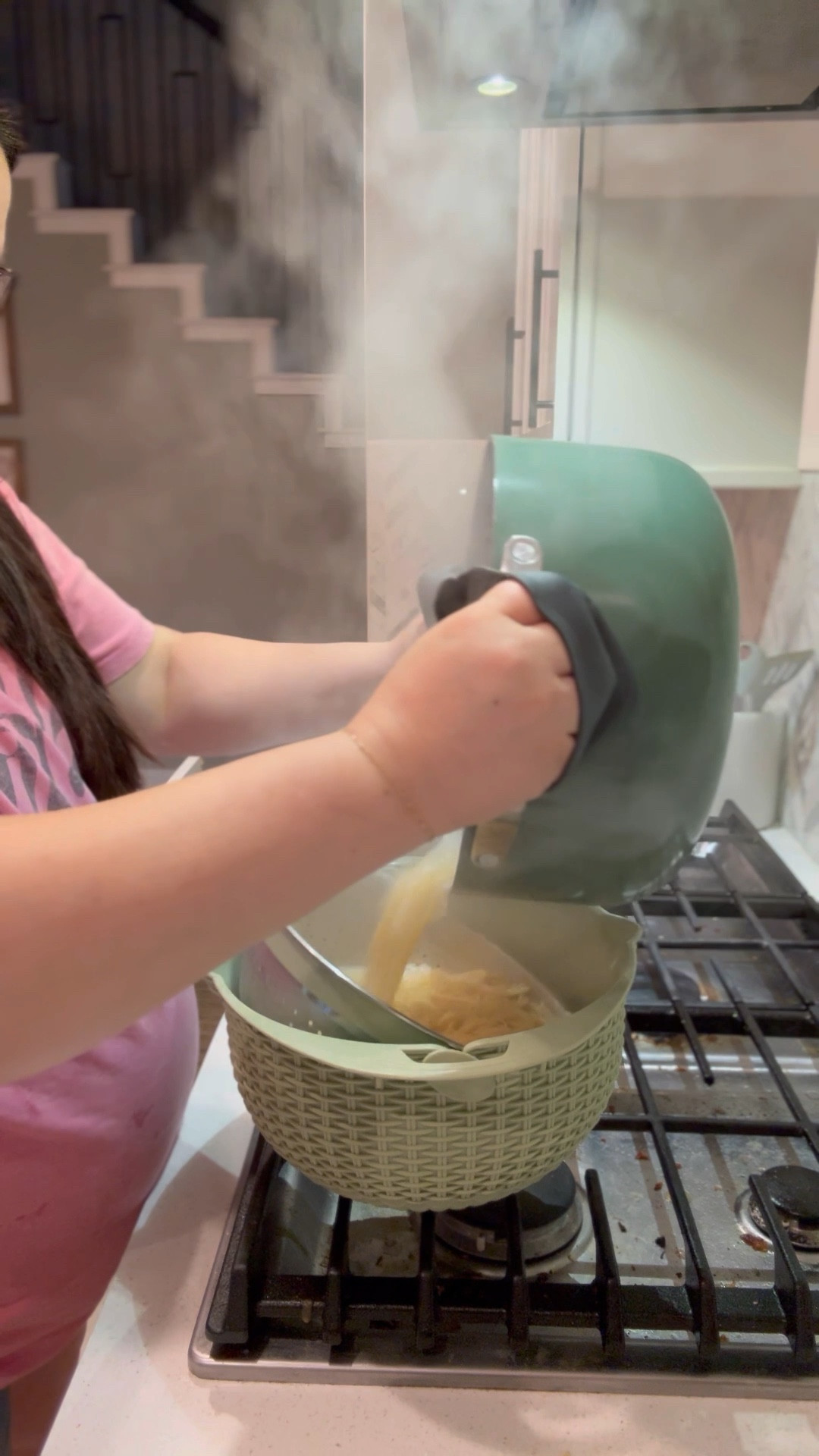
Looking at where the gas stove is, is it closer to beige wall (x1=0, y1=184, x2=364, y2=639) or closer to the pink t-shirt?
the pink t-shirt

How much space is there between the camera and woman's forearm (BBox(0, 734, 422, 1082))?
0.36m

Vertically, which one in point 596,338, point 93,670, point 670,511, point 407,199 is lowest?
point 93,670

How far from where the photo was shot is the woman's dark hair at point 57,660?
70cm

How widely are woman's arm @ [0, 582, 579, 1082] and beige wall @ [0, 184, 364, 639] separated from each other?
2.57 meters

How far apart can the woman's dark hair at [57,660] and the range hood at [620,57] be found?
330 mm

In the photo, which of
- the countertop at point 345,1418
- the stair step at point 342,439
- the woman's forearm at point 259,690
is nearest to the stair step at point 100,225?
the stair step at point 342,439

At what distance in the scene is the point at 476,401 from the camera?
1219 millimetres

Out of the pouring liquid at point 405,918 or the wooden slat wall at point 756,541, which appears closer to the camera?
the pouring liquid at point 405,918

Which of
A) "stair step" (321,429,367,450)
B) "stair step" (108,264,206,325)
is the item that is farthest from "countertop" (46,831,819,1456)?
"stair step" (108,264,206,325)

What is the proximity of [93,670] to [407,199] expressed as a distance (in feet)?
2.38

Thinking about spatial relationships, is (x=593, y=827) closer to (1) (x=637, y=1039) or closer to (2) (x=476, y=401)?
(1) (x=637, y=1039)

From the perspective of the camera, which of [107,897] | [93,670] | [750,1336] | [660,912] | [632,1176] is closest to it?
[107,897]

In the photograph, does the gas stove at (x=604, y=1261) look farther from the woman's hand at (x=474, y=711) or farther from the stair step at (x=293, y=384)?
the stair step at (x=293, y=384)

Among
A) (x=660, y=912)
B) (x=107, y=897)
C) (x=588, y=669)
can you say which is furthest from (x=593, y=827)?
(x=660, y=912)
